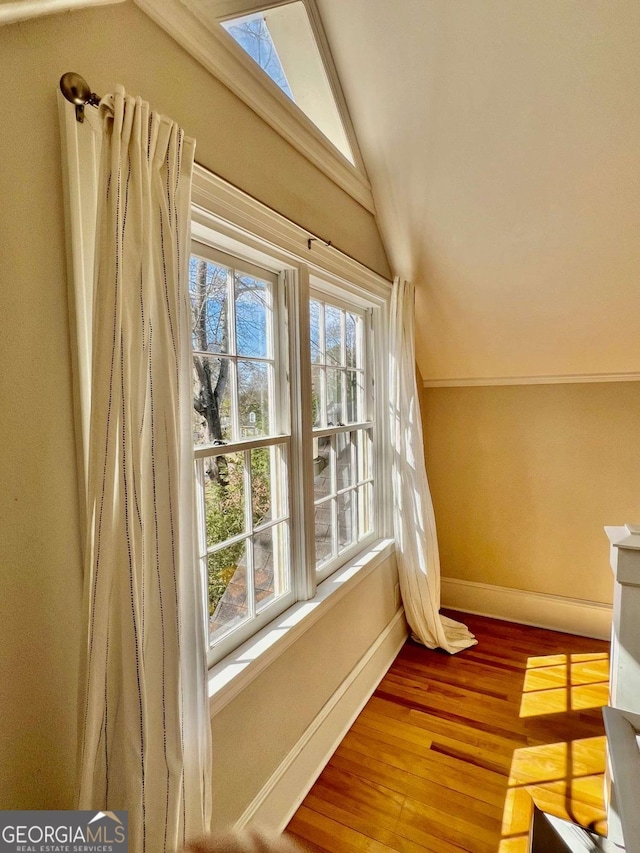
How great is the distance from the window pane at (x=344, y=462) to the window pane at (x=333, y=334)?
1.25ft

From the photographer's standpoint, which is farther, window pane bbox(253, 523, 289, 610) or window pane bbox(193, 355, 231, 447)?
window pane bbox(253, 523, 289, 610)

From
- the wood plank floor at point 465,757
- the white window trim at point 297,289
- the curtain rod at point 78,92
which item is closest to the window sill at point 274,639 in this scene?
the white window trim at point 297,289

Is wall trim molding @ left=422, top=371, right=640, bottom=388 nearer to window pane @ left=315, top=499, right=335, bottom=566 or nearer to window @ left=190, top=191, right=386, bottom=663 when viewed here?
window @ left=190, top=191, right=386, bottom=663

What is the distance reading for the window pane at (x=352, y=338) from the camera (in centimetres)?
230

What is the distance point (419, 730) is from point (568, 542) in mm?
1491

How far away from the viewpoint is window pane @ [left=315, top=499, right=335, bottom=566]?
1970 mm

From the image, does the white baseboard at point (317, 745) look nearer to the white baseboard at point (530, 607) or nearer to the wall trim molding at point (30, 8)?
the white baseboard at point (530, 607)

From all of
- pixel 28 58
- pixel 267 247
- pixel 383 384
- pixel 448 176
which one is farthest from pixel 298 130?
pixel 383 384

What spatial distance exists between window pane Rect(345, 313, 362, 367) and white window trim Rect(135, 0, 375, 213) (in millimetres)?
579

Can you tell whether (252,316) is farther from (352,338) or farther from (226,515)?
(352,338)

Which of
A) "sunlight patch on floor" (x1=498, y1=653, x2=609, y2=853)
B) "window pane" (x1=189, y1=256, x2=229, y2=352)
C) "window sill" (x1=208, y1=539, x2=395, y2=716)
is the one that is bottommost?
"sunlight patch on floor" (x1=498, y1=653, x2=609, y2=853)

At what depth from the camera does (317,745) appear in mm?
1700

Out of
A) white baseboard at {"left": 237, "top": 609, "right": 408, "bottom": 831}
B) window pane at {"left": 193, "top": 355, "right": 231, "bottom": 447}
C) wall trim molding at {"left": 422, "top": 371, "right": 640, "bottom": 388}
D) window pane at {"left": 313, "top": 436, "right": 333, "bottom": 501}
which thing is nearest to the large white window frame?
window pane at {"left": 313, "top": 436, "right": 333, "bottom": 501}

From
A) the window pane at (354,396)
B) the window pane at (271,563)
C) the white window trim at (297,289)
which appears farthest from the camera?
the window pane at (354,396)
